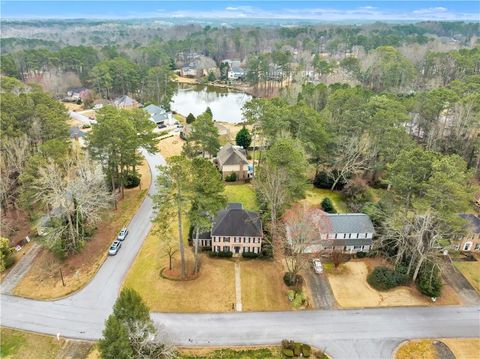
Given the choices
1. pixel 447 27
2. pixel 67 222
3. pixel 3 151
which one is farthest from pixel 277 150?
pixel 447 27

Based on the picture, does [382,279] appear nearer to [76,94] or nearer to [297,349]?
[297,349]

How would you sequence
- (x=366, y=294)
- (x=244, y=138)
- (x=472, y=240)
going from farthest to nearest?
(x=244, y=138), (x=472, y=240), (x=366, y=294)

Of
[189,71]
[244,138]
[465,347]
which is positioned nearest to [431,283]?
[465,347]

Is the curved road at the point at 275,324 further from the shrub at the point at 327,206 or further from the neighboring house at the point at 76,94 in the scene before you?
the neighboring house at the point at 76,94

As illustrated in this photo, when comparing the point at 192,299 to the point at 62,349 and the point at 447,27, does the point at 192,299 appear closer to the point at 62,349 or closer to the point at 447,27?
the point at 62,349

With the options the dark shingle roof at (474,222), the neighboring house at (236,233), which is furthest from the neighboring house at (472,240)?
the neighboring house at (236,233)

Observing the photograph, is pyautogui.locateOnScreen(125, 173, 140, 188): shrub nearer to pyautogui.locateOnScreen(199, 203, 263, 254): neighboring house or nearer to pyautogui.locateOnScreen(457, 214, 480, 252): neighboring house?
pyautogui.locateOnScreen(199, 203, 263, 254): neighboring house
